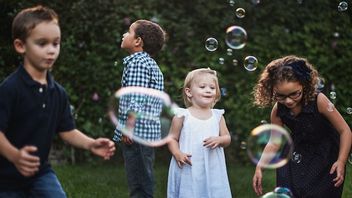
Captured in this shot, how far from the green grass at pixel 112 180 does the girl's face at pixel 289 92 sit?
185 cm

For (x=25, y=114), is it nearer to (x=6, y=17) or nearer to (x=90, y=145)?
(x=90, y=145)

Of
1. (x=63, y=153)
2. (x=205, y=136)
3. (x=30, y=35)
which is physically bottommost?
(x=63, y=153)

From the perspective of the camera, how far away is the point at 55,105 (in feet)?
12.8

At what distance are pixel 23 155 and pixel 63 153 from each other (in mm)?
5701

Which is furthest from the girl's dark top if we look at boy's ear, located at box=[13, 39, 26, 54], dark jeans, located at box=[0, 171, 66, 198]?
boy's ear, located at box=[13, 39, 26, 54]

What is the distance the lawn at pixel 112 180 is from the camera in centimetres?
668

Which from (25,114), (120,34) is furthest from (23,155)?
(120,34)

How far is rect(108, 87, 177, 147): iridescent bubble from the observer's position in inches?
199

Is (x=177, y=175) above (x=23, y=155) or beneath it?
beneath

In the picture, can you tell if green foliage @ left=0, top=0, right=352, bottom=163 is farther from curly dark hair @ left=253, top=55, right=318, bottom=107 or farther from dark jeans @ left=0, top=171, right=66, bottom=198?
dark jeans @ left=0, top=171, right=66, bottom=198

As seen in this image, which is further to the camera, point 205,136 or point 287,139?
point 205,136

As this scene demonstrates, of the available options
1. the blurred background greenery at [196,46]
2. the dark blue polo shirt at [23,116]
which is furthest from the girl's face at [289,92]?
the blurred background greenery at [196,46]

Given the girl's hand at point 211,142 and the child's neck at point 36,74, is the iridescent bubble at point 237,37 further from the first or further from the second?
the child's neck at point 36,74

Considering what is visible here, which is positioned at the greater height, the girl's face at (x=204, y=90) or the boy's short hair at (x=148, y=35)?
the boy's short hair at (x=148, y=35)
